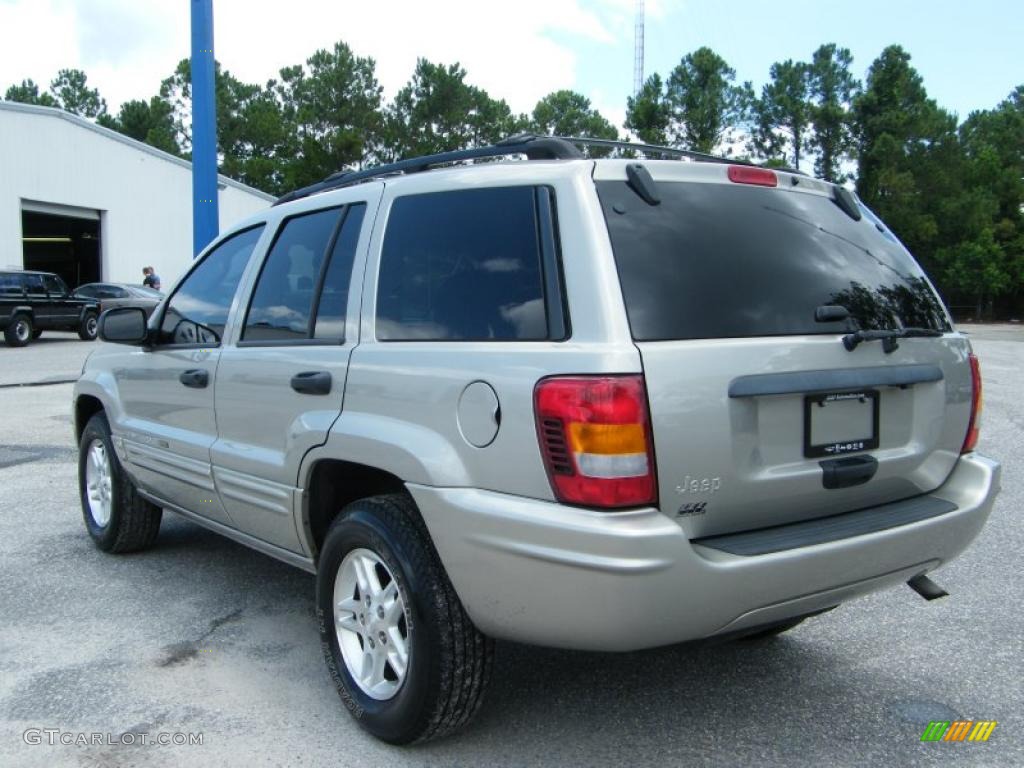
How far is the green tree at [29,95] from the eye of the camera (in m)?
79.8

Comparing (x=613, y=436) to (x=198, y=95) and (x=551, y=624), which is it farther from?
(x=198, y=95)

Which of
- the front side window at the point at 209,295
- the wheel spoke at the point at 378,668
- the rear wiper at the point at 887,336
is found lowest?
the wheel spoke at the point at 378,668

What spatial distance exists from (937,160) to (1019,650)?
2160 inches

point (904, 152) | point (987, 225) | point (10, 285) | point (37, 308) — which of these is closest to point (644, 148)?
point (10, 285)

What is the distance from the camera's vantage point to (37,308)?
72.2 ft

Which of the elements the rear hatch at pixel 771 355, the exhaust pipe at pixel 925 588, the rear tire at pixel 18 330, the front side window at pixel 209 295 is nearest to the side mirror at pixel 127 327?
the front side window at pixel 209 295

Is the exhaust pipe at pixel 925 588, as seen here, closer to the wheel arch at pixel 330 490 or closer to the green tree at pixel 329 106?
the wheel arch at pixel 330 490

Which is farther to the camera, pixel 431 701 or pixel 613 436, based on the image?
pixel 431 701

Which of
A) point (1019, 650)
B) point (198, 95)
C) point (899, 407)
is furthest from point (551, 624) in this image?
point (198, 95)

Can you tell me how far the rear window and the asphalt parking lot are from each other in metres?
1.25

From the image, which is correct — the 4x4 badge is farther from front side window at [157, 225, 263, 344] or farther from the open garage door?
the open garage door

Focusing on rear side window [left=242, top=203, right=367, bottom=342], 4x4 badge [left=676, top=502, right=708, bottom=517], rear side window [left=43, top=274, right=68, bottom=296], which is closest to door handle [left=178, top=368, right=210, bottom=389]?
rear side window [left=242, top=203, right=367, bottom=342]

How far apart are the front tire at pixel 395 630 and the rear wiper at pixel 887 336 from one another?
144 cm

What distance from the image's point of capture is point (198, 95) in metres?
12.4
